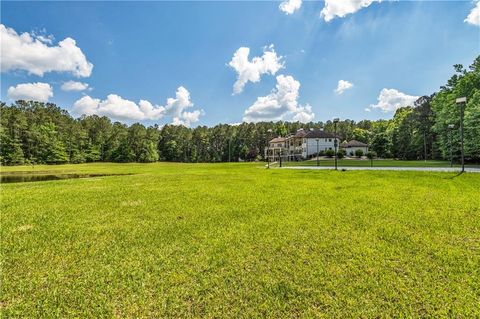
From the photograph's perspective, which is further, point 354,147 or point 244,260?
point 354,147

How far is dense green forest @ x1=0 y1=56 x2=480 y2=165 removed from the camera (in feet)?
114

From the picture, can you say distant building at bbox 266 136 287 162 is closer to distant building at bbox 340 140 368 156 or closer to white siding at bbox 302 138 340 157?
white siding at bbox 302 138 340 157

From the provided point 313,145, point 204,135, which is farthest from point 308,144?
point 204,135

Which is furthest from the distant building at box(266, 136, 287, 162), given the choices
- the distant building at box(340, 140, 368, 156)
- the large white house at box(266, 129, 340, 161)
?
the distant building at box(340, 140, 368, 156)

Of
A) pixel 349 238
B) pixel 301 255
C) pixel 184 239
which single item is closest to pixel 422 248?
pixel 349 238

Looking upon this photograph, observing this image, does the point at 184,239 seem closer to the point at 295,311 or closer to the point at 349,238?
the point at 295,311

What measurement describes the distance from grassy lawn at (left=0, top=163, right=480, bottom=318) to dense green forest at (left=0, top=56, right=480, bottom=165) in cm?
3144

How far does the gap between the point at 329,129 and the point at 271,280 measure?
101m

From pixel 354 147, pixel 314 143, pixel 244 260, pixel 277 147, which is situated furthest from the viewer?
pixel 277 147

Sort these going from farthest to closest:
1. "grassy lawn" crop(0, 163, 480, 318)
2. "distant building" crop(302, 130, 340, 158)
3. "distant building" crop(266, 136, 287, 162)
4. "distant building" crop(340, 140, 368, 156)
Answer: "distant building" crop(266, 136, 287, 162) → "distant building" crop(340, 140, 368, 156) → "distant building" crop(302, 130, 340, 158) → "grassy lawn" crop(0, 163, 480, 318)

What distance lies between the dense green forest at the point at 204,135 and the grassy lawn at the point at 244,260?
31439mm

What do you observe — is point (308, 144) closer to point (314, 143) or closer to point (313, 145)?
point (313, 145)

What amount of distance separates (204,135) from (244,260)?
91.2 meters

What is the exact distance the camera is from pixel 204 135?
3706 inches
